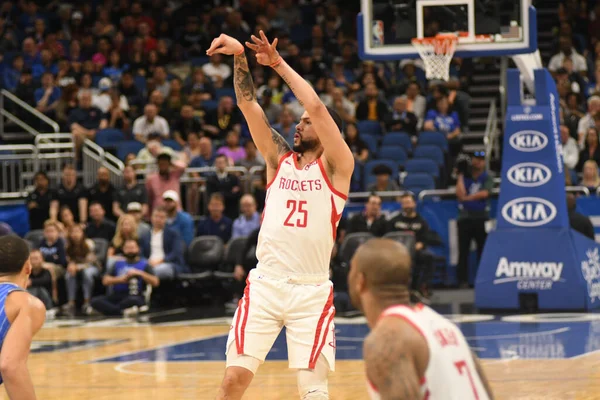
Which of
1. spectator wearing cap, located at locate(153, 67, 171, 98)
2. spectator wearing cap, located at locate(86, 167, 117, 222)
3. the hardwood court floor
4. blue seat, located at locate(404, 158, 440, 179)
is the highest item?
spectator wearing cap, located at locate(153, 67, 171, 98)

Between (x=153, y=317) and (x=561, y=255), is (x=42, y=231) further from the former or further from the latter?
(x=561, y=255)

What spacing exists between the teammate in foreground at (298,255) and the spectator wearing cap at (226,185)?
37.7 ft

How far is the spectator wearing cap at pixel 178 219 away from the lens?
1800 centimetres

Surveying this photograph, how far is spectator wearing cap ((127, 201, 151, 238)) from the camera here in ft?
58.3

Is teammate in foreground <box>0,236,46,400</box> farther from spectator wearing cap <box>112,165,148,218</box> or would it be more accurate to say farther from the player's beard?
spectator wearing cap <box>112,165,148,218</box>

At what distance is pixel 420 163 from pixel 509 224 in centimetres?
351

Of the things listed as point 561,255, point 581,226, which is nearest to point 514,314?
point 561,255

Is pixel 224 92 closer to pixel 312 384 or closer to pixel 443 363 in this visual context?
pixel 312 384

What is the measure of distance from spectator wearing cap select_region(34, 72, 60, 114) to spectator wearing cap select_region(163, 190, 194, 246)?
5.59 meters

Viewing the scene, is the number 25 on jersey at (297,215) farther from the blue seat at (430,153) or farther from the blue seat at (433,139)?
the blue seat at (433,139)

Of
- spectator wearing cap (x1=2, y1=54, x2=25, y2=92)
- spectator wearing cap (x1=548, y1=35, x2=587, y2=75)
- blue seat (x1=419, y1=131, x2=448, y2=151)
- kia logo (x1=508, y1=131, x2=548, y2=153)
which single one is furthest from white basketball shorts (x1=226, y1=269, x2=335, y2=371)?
spectator wearing cap (x1=2, y1=54, x2=25, y2=92)

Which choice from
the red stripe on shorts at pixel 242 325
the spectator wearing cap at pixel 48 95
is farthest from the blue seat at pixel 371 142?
the red stripe on shorts at pixel 242 325

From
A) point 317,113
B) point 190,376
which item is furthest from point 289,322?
point 190,376

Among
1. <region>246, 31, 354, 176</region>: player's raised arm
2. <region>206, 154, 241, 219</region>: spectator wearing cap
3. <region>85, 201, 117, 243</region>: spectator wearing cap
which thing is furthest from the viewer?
<region>206, 154, 241, 219</region>: spectator wearing cap
